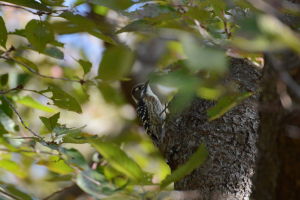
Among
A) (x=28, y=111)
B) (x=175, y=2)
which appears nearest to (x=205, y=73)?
(x=175, y=2)

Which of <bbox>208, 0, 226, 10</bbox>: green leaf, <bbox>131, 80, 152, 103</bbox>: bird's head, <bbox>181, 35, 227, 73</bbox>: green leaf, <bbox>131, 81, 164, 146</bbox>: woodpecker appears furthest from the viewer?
<bbox>131, 80, 152, 103</bbox>: bird's head

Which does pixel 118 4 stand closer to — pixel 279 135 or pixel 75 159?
pixel 279 135

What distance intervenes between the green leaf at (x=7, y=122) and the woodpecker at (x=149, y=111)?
178cm

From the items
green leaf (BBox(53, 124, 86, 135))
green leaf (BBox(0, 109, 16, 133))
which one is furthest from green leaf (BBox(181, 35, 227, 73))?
green leaf (BBox(0, 109, 16, 133))

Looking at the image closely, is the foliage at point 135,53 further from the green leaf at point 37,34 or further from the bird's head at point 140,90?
the bird's head at point 140,90

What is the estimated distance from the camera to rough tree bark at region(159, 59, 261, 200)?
1672mm

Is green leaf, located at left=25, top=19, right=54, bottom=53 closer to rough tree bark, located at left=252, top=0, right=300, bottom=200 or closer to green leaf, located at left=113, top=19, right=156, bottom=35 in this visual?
green leaf, located at left=113, top=19, right=156, bottom=35

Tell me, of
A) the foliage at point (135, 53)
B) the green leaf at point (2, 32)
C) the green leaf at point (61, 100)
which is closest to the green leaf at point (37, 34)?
the foliage at point (135, 53)

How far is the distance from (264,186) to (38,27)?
156 cm

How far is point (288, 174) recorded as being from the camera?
2.98ft

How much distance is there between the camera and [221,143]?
181 cm

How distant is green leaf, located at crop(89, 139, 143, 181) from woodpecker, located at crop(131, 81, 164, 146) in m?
2.63

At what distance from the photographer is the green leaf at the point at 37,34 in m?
1.79

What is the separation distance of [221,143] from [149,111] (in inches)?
91.8
